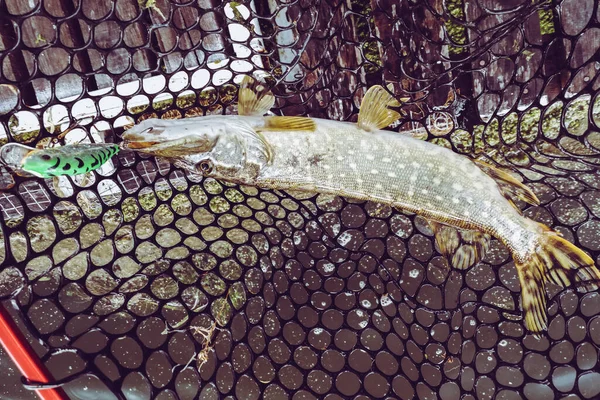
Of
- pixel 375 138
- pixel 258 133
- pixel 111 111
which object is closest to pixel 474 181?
pixel 375 138

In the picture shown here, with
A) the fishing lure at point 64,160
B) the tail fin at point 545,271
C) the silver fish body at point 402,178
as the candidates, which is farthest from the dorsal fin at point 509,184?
the fishing lure at point 64,160

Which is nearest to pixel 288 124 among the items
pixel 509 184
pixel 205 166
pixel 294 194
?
pixel 205 166

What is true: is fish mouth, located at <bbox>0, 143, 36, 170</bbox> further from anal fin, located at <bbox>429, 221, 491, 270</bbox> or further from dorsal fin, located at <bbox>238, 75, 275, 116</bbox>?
anal fin, located at <bbox>429, 221, 491, 270</bbox>

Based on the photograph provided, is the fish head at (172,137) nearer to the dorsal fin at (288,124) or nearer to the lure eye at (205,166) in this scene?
the lure eye at (205,166)

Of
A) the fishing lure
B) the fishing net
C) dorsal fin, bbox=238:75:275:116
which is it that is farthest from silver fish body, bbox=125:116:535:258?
the fishing net

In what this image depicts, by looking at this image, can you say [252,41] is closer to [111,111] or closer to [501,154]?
[111,111]

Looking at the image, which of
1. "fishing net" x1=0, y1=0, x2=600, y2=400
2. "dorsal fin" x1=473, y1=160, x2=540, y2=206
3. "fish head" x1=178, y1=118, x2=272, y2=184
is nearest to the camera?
"fish head" x1=178, y1=118, x2=272, y2=184
